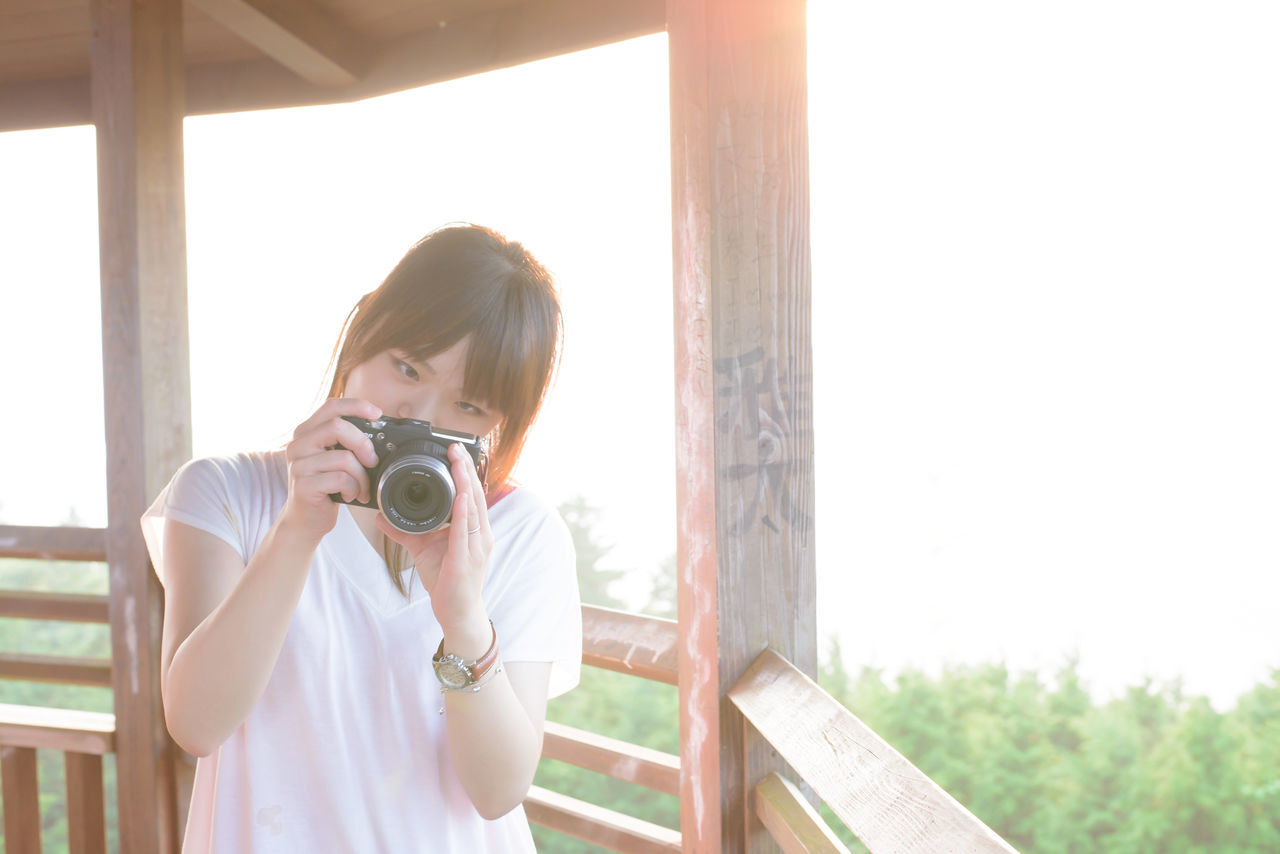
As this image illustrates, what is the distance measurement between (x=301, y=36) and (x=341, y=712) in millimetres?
1676

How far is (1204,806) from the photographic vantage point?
1191 centimetres

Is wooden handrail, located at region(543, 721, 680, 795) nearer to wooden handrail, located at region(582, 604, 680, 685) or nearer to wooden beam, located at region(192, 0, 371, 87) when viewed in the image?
wooden handrail, located at region(582, 604, 680, 685)

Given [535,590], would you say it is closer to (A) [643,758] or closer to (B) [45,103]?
(A) [643,758]

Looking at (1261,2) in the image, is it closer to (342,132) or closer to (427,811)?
(342,132)

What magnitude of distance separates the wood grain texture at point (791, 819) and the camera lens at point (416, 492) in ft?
1.73

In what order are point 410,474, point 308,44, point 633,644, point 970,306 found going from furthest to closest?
point 970,306
point 308,44
point 633,644
point 410,474

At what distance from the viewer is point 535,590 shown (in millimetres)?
1055

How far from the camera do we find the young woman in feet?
2.92

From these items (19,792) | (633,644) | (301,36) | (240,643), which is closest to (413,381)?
(240,643)

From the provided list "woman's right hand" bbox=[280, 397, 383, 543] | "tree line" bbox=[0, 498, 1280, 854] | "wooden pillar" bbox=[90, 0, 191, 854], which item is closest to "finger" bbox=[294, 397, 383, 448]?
"woman's right hand" bbox=[280, 397, 383, 543]

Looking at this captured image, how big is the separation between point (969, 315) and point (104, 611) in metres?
18.7

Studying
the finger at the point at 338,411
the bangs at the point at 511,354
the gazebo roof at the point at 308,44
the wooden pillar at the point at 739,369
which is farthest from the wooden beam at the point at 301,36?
the finger at the point at 338,411

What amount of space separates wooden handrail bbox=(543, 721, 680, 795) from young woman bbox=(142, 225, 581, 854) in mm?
350

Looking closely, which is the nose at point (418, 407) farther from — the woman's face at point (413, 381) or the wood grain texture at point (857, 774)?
the wood grain texture at point (857, 774)
